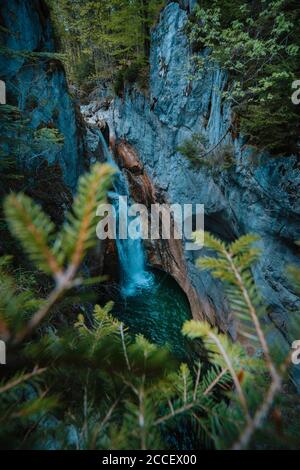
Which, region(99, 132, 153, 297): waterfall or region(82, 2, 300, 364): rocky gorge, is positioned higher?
region(82, 2, 300, 364): rocky gorge

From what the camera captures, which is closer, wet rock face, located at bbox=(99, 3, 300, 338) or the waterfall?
wet rock face, located at bbox=(99, 3, 300, 338)

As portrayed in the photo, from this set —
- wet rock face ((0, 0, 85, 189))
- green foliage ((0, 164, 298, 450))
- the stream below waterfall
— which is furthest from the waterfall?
green foliage ((0, 164, 298, 450))

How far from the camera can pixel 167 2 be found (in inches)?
379

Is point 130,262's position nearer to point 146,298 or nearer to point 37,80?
point 146,298

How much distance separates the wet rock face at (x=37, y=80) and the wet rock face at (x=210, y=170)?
12.4 feet

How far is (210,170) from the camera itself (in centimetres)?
741

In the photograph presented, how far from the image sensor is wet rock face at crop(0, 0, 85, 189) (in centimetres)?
648

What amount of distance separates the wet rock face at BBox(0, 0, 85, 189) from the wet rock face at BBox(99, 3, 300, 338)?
3.79m

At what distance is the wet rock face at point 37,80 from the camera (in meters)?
6.48

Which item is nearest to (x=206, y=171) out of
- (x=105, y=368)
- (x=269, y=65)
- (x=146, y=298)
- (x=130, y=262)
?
(x=269, y=65)

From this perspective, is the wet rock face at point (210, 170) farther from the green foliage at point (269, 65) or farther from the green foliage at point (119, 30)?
the green foliage at point (119, 30)

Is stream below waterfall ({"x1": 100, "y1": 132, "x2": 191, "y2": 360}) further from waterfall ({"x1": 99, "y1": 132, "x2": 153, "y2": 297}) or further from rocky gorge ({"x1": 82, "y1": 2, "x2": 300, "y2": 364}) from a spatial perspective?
rocky gorge ({"x1": 82, "y1": 2, "x2": 300, "y2": 364})

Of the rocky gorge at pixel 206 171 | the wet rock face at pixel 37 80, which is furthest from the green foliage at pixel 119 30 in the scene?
the rocky gorge at pixel 206 171

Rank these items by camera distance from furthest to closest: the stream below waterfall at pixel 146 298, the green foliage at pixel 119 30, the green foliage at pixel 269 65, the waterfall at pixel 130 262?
the waterfall at pixel 130 262 → the green foliage at pixel 119 30 → the stream below waterfall at pixel 146 298 → the green foliage at pixel 269 65
